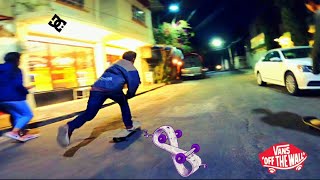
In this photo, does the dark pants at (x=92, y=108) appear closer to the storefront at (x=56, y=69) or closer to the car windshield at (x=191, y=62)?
the storefront at (x=56, y=69)

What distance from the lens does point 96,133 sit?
6.13 meters

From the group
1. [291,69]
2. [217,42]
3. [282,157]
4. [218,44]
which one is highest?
[217,42]

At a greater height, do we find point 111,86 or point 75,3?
point 75,3

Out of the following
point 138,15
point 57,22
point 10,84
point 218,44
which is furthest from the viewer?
point 218,44

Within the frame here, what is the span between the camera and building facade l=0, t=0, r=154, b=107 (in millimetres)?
10203

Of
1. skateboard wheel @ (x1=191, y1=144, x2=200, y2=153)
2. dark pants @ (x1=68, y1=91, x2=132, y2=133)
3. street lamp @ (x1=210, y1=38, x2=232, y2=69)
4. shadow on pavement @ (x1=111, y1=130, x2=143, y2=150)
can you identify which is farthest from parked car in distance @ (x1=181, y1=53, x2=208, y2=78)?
street lamp @ (x1=210, y1=38, x2=232, y2=69)

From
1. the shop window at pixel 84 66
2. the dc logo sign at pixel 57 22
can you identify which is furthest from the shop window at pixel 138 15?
the dc logo sign at pixel 57 22

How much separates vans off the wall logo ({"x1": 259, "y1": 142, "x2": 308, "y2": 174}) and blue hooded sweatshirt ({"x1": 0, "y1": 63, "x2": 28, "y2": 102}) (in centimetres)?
448

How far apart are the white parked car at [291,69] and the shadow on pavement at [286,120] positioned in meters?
2.52

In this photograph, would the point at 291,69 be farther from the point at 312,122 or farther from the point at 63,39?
the point at 63,39

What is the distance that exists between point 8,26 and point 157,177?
8.73 metres

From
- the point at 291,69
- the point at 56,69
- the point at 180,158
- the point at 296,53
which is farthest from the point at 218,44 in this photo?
the point at 180,158

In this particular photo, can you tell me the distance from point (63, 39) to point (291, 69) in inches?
377

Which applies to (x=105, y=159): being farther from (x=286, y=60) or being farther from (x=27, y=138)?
(x=286, y=60)
